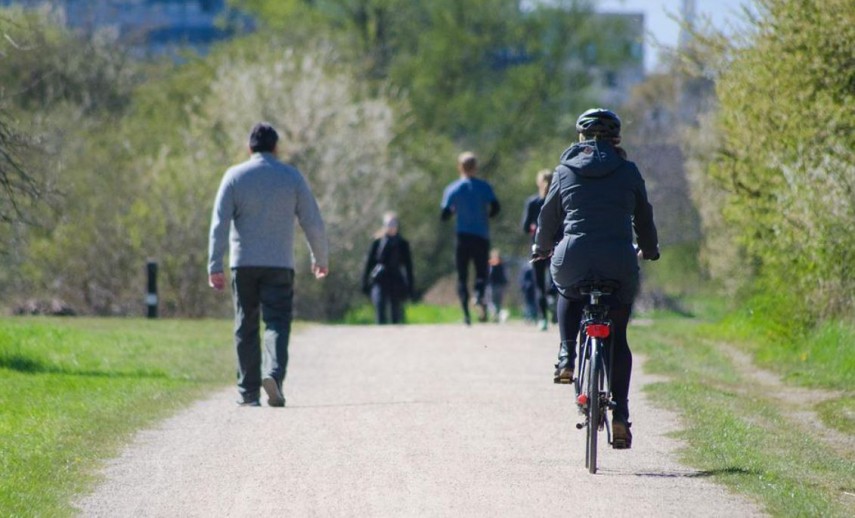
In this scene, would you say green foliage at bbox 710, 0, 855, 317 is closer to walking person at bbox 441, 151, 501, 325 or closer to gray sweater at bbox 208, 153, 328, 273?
Result: walking person at bbox 441, 151, 501, 325

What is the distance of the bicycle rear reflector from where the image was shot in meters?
8.73

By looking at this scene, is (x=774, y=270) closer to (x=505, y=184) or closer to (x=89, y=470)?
(x=89, y=470)

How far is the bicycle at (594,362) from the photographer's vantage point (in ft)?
28.4

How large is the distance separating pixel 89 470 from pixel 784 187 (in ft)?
31.1

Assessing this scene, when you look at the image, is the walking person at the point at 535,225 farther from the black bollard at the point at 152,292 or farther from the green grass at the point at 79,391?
the black bollard at the point at 152,292

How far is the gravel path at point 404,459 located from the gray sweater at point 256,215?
1.09 m

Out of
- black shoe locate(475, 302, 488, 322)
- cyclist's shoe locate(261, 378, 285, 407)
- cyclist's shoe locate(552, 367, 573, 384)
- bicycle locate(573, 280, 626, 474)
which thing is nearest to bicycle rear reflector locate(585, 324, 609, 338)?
bicycle locate(573, 280, 626, 474)

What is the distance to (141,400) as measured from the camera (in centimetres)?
1220

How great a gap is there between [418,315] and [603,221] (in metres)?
33.7

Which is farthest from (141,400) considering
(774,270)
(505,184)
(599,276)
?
(505,184)

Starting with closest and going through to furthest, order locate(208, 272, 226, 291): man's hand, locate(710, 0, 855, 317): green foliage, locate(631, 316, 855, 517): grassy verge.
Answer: locate(631, 316, 855, 517): grassy verge, locate(208, 272, 226, 291): man's hand, locate(710, 0, 855, 317): green foliage

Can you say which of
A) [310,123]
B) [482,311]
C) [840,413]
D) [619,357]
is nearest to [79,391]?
[619,357]

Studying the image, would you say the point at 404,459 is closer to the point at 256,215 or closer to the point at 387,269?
the point at 256,215

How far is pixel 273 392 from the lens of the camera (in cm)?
1201
